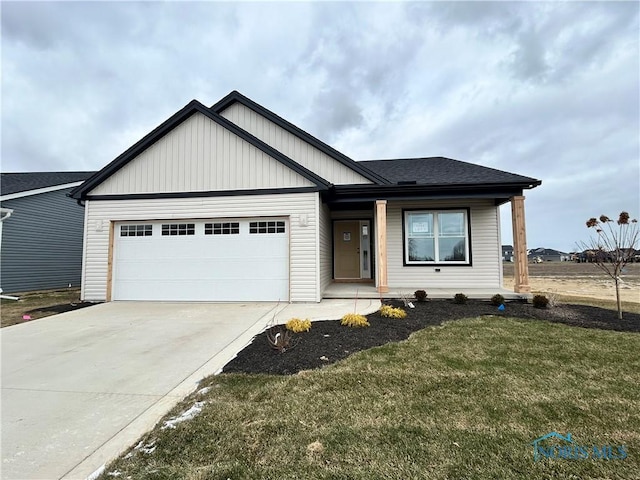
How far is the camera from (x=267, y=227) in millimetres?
8883

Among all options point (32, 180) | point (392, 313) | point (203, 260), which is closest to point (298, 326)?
point (392, 313)

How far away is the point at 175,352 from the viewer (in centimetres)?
462

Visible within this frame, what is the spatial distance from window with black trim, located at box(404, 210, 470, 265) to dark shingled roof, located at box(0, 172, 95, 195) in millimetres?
14982

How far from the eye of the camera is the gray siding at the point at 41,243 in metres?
11.8

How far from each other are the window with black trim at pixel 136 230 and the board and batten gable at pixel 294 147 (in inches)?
185

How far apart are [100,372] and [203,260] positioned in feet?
17.0

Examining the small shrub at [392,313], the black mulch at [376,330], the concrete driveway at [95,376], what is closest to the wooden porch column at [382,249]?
the black mulch at [376,330]

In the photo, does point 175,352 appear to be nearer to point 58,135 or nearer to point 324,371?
point 324,371

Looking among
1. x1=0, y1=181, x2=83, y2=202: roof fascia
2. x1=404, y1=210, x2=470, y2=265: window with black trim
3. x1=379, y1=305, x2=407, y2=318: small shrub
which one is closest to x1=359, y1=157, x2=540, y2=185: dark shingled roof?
x1=404, y1=210, x2=470, y2=265: window with black trim

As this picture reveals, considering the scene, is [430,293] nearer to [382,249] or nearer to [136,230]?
[382,249]

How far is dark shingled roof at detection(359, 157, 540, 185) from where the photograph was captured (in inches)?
354

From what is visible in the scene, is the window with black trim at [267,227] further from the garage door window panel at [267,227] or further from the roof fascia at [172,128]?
the roof fascia at [172,128]

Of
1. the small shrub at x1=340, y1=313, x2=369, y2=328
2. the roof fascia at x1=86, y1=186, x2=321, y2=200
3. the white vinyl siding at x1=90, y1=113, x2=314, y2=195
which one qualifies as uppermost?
the white vinyl siding at x1=90, y1=113, x2=314, y2=195

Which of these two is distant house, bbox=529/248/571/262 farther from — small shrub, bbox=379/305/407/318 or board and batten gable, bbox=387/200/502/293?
small shrub, bbox=379/305/407/318
